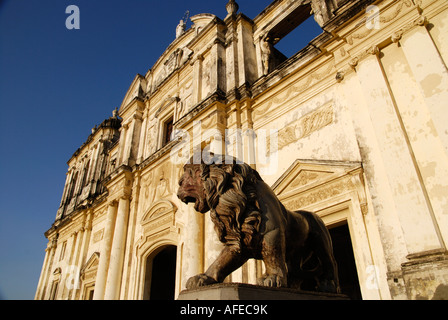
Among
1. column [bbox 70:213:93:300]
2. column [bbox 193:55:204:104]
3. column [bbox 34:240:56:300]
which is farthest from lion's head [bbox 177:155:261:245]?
column [bbox 34:240:56:300]

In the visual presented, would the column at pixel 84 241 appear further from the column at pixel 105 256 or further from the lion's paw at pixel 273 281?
the lion's paw at pixel 273 281

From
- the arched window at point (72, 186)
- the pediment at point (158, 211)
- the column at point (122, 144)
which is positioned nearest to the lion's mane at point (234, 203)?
the pediment at point (158, 211)

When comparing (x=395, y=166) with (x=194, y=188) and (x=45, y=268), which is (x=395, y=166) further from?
(x=45, y=268)

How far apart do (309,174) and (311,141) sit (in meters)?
0.68

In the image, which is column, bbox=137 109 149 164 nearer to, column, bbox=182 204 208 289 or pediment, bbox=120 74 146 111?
pediment, bbox=120 74 146 111

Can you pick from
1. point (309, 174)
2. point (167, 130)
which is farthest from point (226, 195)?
point (167, 130)

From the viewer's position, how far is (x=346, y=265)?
27.5ft

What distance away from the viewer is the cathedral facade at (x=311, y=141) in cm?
405

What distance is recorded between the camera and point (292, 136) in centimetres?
633

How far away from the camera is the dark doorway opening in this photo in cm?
795

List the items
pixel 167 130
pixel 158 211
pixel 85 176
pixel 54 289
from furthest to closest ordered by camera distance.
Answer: pixel 85 176 → pixel 54 289 → pixel 167 130 → pixel 158 211

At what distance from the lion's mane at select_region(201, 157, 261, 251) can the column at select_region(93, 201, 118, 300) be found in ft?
27.8

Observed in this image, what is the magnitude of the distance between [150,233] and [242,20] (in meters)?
6.85

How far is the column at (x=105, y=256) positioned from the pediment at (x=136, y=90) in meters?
4.80
